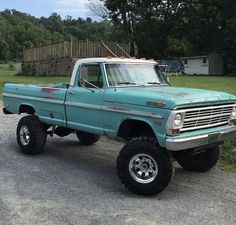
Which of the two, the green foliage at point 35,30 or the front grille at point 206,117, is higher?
the green foliage at point 35,30

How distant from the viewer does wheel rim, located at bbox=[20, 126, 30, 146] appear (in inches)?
377

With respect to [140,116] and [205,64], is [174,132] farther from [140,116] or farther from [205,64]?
[205,64]

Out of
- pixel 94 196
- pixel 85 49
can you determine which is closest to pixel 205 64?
pixel 85 49

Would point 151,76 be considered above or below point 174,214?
above

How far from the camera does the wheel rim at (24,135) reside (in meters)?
9.57

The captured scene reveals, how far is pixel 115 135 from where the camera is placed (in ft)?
24.9

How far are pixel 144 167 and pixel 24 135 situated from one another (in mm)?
3609

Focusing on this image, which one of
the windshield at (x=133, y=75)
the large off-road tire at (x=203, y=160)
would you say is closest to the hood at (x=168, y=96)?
the windshield at (x=133, y=75)

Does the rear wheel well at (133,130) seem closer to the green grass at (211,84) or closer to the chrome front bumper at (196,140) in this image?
the chrome front bumper at (196,140)

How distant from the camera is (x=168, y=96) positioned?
679cm

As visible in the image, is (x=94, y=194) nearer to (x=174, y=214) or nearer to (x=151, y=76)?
(x=174, y=214)

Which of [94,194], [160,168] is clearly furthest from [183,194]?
[94,194]

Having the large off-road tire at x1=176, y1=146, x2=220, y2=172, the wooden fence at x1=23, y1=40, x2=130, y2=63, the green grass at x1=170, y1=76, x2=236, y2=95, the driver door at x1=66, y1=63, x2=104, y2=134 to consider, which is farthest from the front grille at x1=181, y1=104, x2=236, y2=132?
the wooden fence at x1=23, y1=40, x2=130, y2=63

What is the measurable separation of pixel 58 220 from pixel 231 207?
2.28 m
